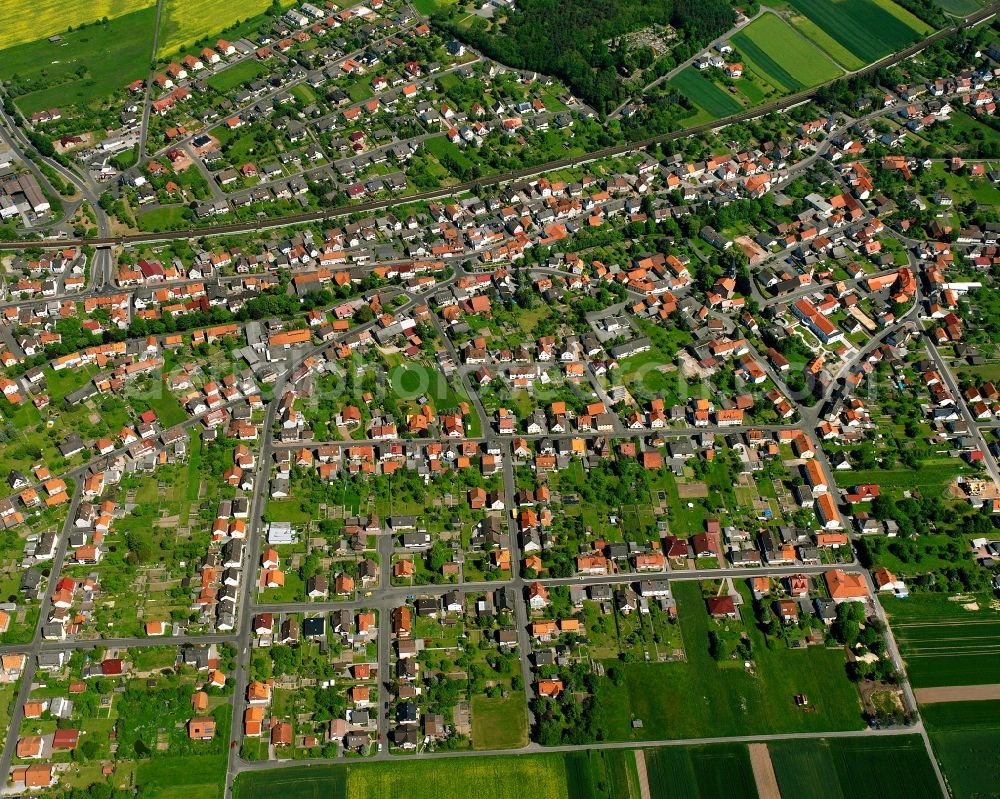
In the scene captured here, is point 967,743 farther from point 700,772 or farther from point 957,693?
point 700,772

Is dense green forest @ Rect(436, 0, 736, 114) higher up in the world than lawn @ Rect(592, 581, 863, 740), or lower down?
higher up

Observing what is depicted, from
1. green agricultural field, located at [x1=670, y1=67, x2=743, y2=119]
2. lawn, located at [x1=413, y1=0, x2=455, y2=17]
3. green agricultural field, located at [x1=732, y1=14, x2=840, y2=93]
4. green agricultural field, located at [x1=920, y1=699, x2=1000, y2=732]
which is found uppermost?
lawn, located at [x1=413, y1=0, x2=455, y2=17]

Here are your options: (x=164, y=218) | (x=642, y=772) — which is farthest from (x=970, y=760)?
(x=164, y=218)

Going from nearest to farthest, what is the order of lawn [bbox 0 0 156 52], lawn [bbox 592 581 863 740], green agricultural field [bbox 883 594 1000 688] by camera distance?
1. lawn [bbox 592 581 863 740]
2. green agricultural field [bbox 883 594 1000 688]
3. lawn [bbox 0 0 156 52]

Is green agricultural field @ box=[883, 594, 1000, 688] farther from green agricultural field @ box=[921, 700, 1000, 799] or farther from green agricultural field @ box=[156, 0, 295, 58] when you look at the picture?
green agricultural field @ box=[156, 0, 295, 58]

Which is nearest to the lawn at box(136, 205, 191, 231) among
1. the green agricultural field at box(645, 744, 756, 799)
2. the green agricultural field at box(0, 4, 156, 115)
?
the green agricultural field at box(0, 4, 156, 115)

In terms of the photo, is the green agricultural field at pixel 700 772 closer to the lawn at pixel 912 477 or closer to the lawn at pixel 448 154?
the lawn at pixel 912 477

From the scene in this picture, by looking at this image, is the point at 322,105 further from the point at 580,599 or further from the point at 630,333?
the point at 580,599
